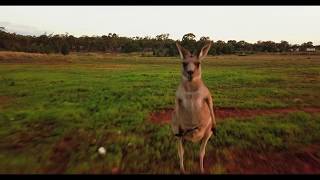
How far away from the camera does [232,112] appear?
1084 centimetres

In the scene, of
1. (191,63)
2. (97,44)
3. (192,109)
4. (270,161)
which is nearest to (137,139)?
(270,161)

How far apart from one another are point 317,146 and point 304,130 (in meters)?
1.35

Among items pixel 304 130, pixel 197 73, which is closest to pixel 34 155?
pixel 197 73

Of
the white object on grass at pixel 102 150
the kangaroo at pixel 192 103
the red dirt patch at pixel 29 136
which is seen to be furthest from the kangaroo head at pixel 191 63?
the red dirt patch at pixel 29 136

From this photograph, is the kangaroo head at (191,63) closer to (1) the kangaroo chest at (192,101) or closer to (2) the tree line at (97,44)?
(1) the kangaroo chest at (192,101)

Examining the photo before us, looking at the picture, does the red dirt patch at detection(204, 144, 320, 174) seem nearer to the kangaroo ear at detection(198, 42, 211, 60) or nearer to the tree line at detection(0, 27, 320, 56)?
the kangaroo ear at detection(198, 42, 211, 60)

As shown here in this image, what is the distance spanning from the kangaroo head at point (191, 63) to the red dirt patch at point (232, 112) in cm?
507

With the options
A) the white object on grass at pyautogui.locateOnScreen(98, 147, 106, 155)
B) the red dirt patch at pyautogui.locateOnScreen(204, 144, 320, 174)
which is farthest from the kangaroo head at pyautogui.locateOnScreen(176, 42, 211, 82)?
the white object on grass at pyautogui.locateOnScreen(98, 147, 106, 155)

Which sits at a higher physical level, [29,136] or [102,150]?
[102,150]

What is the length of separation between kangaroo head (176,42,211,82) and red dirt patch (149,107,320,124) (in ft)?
16.6

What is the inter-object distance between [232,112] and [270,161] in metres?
4.72

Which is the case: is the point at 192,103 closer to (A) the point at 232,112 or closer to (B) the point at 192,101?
(B) the point at 192,101
